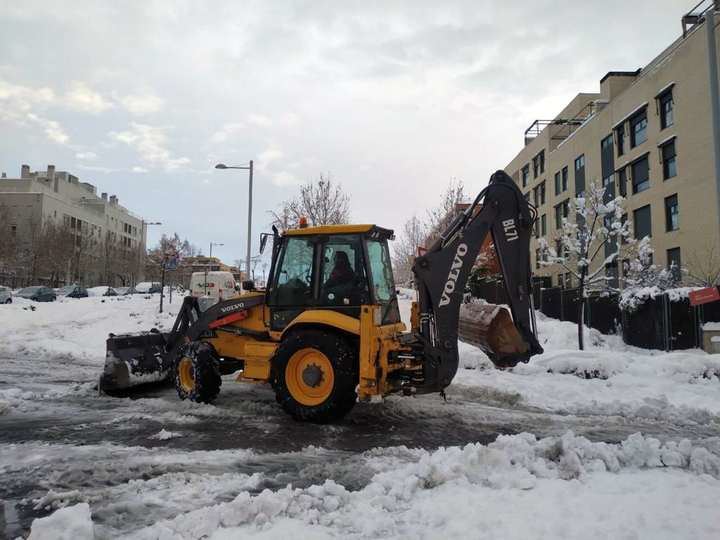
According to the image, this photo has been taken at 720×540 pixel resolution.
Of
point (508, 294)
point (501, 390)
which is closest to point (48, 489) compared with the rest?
point (508, 294)

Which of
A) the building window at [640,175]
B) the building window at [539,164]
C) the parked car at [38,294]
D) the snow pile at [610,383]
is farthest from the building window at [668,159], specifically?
the parked car at [38,294]

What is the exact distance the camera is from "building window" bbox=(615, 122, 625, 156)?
30.6 meters

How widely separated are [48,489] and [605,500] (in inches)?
180

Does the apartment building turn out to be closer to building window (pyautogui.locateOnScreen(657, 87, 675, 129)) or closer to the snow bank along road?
building window (pyautogui.locateOnScreen(657, 87, 675, 129))

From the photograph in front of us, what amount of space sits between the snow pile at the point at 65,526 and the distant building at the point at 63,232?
4692 cm

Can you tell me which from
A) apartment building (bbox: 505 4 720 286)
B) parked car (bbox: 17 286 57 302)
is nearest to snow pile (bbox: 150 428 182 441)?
apartment building (bbox: 505 4 720 286)

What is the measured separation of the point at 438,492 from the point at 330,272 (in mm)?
3640

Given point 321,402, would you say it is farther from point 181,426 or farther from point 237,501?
point 237,501

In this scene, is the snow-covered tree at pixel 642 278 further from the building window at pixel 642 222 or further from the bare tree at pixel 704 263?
the building window at pixel 642 222

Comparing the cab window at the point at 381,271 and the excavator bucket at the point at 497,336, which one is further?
the cab window at the point at 381,271

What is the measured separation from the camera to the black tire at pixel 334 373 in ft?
21.6

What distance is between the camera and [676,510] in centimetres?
385

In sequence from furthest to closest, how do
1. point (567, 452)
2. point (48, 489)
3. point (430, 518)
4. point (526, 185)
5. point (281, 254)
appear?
1. point (526, 185)
2. point (281, 254)
3. point (567, 452)
4. point (48, 489)
5. point (430, 518)

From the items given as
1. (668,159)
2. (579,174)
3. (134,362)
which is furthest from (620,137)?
(134,362)
